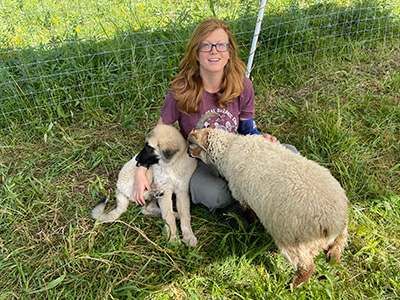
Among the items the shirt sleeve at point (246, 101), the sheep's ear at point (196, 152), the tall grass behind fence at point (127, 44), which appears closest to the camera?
the sheep's ear at point (196, 152)

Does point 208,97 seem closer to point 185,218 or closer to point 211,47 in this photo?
point 211,47

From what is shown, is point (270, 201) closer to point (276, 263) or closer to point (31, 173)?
point (276, 263)

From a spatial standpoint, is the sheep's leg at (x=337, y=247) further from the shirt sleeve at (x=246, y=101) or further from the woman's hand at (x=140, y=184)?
the woman's hand at (x=140, y=184)

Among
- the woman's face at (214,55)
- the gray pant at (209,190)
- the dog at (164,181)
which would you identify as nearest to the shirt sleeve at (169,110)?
the dog at (164,181)

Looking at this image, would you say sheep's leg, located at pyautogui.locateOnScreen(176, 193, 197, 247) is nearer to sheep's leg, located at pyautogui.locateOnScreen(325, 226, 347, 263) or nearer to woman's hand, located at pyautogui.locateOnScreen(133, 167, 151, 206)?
woman's hand, located at pyautogui.locateOnScreen(133, 167, 151, 206)

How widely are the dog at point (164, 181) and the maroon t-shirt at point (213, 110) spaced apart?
0.56 ft

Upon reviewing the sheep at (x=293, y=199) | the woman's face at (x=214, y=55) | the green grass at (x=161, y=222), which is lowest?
the green grass at (x=161, y=222)

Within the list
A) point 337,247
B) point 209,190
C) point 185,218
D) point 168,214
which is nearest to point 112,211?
point 168,214

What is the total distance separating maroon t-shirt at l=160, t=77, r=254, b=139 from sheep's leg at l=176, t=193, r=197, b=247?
0.69 metres

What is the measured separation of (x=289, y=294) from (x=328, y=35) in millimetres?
4206

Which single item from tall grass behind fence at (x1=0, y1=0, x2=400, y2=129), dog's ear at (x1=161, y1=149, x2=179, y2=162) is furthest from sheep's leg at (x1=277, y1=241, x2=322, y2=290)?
tall grass behind fence at (x1=0, y1=0, x2=400, y2=129)

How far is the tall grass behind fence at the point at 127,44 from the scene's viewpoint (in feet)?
12.2

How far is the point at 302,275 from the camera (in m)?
2.05

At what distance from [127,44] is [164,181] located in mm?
2245
